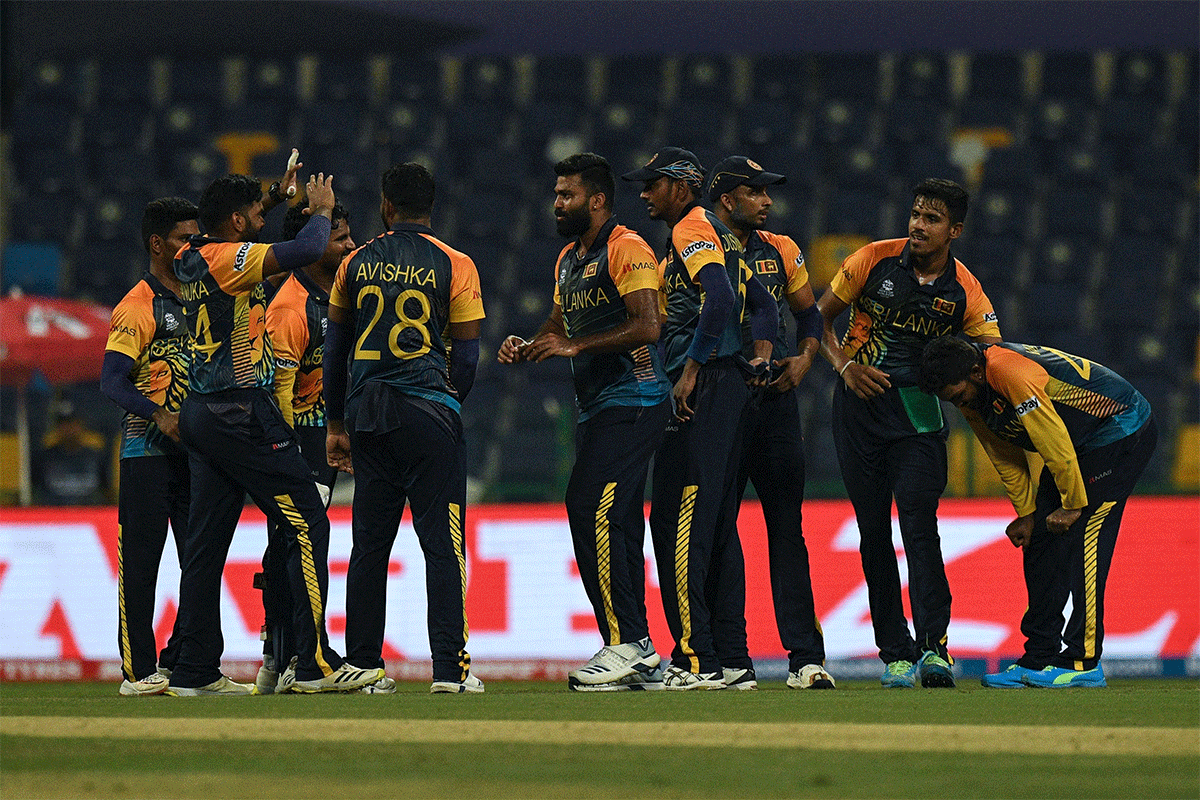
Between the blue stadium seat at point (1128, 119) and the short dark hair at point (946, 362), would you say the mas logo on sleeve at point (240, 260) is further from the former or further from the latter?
the blue stadium seat at point (1128, 119)

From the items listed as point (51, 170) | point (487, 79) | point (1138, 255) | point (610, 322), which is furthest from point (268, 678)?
point (487, 79)

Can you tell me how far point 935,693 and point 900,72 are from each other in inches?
499

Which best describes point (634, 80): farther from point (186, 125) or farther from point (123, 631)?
point (123, 631)

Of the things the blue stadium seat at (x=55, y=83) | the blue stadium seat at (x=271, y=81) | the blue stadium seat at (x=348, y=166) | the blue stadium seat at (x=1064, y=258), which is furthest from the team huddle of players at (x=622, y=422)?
the blue stadium seat at (x=55, y=83)

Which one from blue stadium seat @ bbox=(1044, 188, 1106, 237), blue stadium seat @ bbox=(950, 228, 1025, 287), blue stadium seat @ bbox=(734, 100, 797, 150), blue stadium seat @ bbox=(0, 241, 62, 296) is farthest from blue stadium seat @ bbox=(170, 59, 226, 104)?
blue stadium seat @ bbox=(1044, 188, 1106, 237)

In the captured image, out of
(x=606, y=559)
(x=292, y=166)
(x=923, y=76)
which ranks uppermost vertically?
(x=923, y=76)

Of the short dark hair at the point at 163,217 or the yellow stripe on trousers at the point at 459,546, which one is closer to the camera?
the yellow stripe on trousers at the point at 459,546

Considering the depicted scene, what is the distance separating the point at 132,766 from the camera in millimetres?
3967

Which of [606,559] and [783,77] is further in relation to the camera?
[783,77]

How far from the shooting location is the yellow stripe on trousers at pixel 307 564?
6.13 metres

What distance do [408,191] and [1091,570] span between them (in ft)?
10.3

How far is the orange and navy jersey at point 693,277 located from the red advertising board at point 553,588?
3.50 m

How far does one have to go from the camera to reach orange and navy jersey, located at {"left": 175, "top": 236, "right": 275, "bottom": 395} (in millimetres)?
6043

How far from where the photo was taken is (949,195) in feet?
21.3
